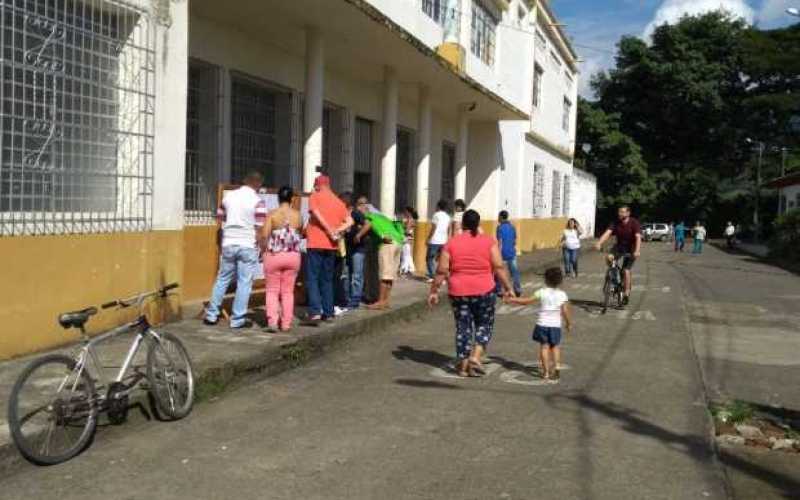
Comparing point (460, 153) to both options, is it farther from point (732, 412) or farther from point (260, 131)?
point (732, 412)

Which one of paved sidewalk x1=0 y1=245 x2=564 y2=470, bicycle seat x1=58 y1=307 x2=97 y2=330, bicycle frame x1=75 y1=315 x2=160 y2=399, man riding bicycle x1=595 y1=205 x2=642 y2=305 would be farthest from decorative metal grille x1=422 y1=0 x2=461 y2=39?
bicycle seat x1=58 y1=307 x2=97 y2=330

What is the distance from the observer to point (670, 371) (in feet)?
27.9

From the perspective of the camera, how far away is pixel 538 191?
32188mm

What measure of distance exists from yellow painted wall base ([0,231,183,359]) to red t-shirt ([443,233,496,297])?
10.4 ft

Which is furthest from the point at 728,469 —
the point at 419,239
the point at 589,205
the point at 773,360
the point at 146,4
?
the point at 589,205

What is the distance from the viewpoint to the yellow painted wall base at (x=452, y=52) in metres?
18.1

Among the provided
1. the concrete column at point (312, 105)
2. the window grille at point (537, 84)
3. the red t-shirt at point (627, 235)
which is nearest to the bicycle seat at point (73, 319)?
the concrete column at point (312, 105)

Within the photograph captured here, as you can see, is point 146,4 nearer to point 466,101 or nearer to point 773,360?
point 773,360

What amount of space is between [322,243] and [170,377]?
11.6 feet

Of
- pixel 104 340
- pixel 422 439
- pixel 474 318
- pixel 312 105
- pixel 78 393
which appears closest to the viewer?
pixel 78 393

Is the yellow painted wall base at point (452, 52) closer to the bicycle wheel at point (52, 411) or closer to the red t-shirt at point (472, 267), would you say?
the red t-shirt at point (472, 267)

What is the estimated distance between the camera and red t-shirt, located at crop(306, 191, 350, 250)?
938 cm

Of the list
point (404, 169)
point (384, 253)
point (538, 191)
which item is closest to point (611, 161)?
point (538, 191)

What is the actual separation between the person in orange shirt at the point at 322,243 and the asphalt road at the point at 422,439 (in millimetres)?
760
